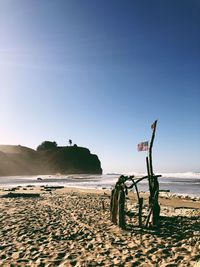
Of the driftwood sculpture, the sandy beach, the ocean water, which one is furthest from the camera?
A: the ocean water

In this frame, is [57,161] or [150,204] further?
[57,161]

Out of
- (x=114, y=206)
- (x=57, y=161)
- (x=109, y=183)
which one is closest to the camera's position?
(x=114, y=206)

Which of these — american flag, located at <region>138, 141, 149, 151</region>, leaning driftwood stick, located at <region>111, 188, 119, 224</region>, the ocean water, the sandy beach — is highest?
american flag, located at <region>138, 141, 149, 151</region>

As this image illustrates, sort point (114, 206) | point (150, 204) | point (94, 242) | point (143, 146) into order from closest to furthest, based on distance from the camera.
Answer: point (94, 242)
point (150, 204)
point (143, 146)
point (114, 206)

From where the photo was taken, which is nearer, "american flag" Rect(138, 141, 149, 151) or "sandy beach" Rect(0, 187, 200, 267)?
"sandy beach" Rect(0, 187, 200, 267)

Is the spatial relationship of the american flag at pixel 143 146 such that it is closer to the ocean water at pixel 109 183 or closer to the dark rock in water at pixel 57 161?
the ocean water at pixel 109 183

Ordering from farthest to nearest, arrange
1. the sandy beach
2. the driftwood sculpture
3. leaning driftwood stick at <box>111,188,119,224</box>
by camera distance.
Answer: leaning driftwood stick at <box>111,188,119,224</box> → the driftwood sculpture → the sandy beach

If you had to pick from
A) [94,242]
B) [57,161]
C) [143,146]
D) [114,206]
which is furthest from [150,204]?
[57,161]

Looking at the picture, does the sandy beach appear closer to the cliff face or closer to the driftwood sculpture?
the driftwood sculpture

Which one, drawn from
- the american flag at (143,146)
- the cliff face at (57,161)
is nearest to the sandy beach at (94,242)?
the american flag at (143,146)

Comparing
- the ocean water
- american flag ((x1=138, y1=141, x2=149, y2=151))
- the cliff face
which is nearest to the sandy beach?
american flag ((x1=138, y1=141, x2=149, y2=151))

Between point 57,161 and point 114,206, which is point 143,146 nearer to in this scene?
point 114,206

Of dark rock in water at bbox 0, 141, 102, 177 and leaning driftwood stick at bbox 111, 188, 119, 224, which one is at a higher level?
dark rock in water at bbox 0, 141, 102, 177

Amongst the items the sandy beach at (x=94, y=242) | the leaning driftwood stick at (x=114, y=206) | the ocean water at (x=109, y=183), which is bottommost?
the ocean water at (x=109, y=183)
